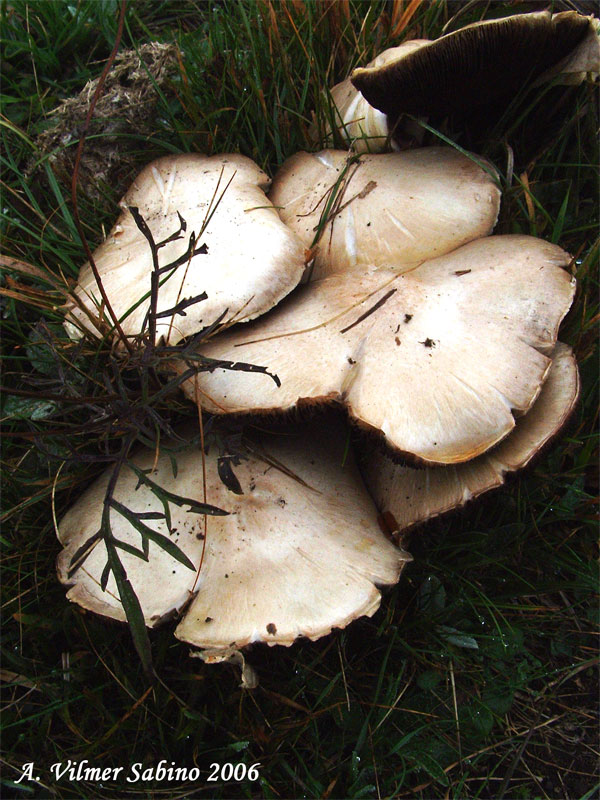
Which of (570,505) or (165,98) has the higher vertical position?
(165,98)

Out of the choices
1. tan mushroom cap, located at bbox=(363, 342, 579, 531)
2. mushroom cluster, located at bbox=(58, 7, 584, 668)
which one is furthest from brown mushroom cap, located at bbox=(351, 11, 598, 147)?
tan mushroom cap, located at bbox=(363, 342, 579, 531)

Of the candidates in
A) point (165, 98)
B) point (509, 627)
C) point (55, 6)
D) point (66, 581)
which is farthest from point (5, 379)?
point (509, 627)

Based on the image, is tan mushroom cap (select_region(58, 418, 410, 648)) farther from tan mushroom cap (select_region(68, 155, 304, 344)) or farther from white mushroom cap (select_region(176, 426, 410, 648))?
tan mushroom cap (select_region(68, 155, 304, 344))

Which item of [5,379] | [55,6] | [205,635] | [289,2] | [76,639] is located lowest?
[76,639]

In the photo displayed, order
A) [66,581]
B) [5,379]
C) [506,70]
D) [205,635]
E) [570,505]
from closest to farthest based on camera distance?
[205,635] → [66,581] → [506,70] → [570,505] → [5,379]

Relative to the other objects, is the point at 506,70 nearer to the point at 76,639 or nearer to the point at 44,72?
the point at 44,72

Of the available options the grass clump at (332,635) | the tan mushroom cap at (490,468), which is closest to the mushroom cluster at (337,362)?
the tan mushroom cap at (490,468)

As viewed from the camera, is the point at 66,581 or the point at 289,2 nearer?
the point at 66,581
